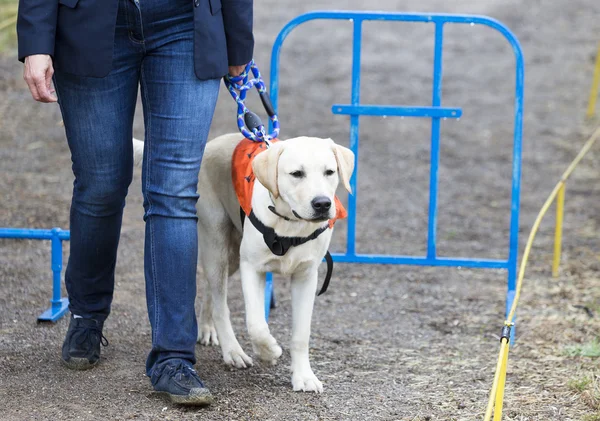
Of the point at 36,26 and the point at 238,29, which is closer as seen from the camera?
the point at 36,26

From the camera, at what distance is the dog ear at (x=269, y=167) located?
125 inches

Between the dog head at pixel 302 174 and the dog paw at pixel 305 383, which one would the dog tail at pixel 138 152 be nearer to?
the dog head at pixel 302 174

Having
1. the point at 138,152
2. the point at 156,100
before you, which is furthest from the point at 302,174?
the point at 138,152

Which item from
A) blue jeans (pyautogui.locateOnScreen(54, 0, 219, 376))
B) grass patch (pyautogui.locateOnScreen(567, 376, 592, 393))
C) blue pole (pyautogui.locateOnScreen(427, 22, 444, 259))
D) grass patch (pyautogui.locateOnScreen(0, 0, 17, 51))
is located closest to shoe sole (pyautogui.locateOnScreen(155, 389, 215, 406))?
blue jeans (pyautogui.locateOnScreen(54, 0, 219, 376))

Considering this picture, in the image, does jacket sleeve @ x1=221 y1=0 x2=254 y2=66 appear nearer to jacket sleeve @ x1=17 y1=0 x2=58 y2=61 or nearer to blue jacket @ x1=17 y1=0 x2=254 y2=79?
blue jacket @ x1=17 y1=0 x2=254 y2=79

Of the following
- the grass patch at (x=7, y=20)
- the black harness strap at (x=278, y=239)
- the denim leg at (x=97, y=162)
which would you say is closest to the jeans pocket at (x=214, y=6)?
the denim leg at (x=97, y=162)

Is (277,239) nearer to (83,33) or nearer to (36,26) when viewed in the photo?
(83,33)

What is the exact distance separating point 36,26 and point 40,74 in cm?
16

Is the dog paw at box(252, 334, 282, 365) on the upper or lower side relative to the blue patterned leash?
lower

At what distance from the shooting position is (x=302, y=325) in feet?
11.4

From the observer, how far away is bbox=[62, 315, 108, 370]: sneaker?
3506 millimetres

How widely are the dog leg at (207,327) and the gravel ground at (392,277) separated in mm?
111

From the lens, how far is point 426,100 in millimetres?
10195

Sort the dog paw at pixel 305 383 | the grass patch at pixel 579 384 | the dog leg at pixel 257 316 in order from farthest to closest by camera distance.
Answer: the grass patch at pixel 579 384 → the dog paw at pixel 305 383 → the dog leg at pixel 257 316
